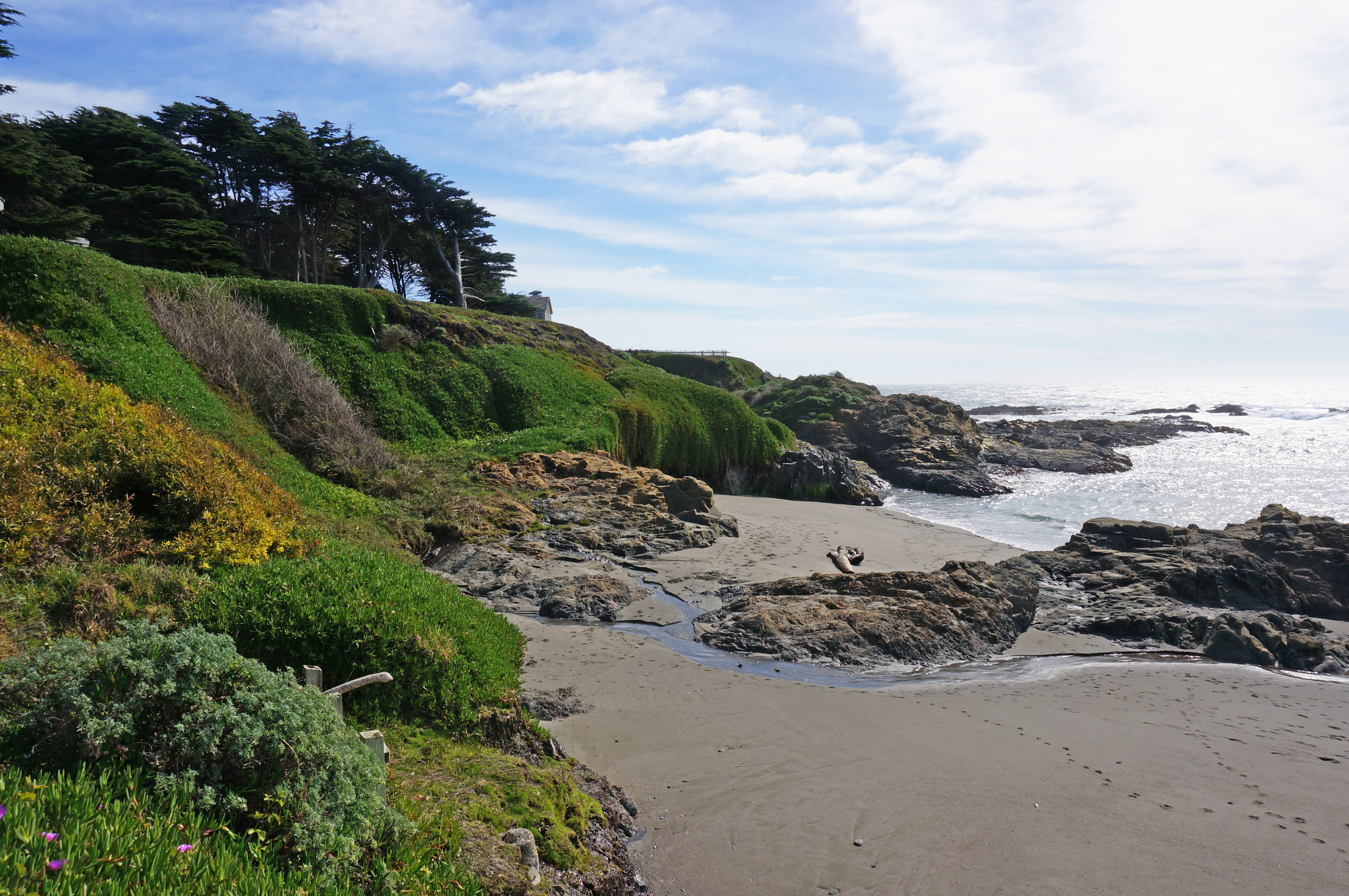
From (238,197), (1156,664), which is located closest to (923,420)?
(1156,664)

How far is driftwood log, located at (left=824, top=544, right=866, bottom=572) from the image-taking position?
14.3 m

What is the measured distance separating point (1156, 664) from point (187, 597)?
1215cm

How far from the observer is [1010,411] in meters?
84.1

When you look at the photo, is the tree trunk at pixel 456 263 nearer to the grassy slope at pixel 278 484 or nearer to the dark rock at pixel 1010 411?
the grassy slope at pixel 278 484

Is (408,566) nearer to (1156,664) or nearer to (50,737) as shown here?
(50,737)

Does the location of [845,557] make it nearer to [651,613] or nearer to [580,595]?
[651,613]

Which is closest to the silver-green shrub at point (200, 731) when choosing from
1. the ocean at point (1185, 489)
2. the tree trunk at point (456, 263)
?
Result: the ocean at point (1185, 489)

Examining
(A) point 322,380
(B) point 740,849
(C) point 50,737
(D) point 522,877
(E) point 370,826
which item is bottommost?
(B) point 740,849

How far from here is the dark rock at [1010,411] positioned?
80.8 metres

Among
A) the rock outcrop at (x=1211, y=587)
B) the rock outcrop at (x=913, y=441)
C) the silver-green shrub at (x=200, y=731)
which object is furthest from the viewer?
the rock outcrop at (x=913, y=441)

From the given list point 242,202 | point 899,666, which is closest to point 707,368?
point 242,202

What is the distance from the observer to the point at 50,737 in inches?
120

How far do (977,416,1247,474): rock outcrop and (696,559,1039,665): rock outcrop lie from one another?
2782cm

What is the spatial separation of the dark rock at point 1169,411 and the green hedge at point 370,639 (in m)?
82.3
